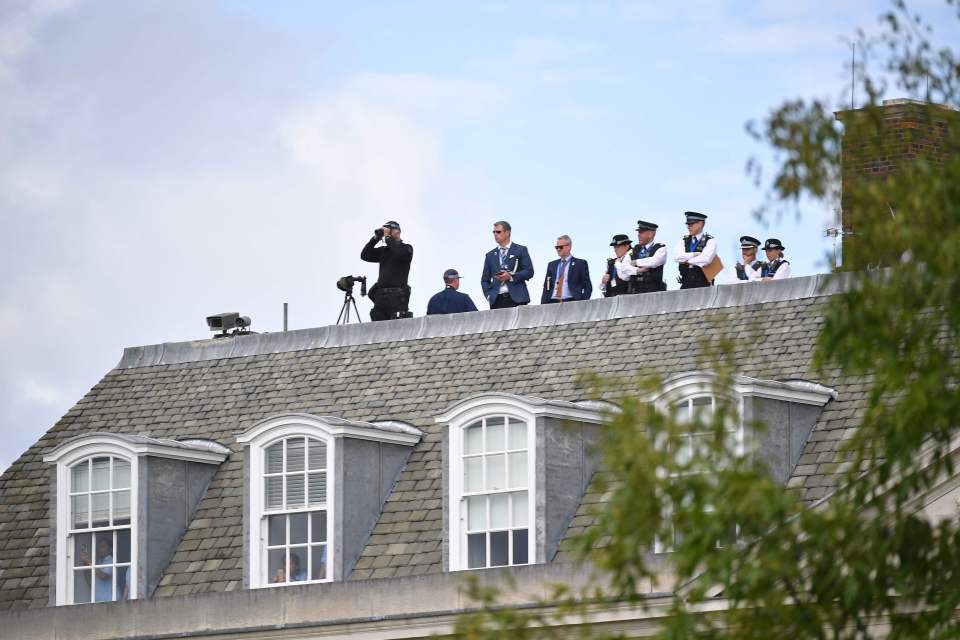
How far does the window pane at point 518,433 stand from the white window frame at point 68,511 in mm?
5504

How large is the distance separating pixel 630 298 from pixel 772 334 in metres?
2.57

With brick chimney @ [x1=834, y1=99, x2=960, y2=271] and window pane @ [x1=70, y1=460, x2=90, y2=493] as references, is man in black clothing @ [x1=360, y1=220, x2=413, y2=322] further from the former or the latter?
brick chimney @ [x1=834, y1=99, x2=960, y2=271]

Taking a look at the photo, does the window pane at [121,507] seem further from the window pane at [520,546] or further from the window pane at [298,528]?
the window pane at [520,546]

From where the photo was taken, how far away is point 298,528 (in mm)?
34281

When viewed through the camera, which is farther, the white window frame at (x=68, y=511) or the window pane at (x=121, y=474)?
the window pane at (x=121, y=474)

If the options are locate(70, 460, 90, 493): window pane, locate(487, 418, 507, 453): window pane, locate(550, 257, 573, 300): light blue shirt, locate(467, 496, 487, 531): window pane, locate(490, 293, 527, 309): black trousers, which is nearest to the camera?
locate(487, 418, 507, 453): window pane

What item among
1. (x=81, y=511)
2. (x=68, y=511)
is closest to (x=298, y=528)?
(x=81, y=511)

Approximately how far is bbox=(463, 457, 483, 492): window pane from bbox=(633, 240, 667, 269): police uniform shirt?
438 centimetres

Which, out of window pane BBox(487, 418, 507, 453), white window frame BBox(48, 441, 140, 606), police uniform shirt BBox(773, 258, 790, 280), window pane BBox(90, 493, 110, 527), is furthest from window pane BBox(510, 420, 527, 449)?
window pane BBox(90, 493, 110, 527)

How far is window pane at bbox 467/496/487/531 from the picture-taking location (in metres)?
32.8

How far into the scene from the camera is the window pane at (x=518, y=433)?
3241 centimetres

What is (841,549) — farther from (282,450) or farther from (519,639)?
(282,450)

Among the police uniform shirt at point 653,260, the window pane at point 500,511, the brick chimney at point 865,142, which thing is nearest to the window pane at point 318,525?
the window pane at point 500,511

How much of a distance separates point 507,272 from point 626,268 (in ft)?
6.43
